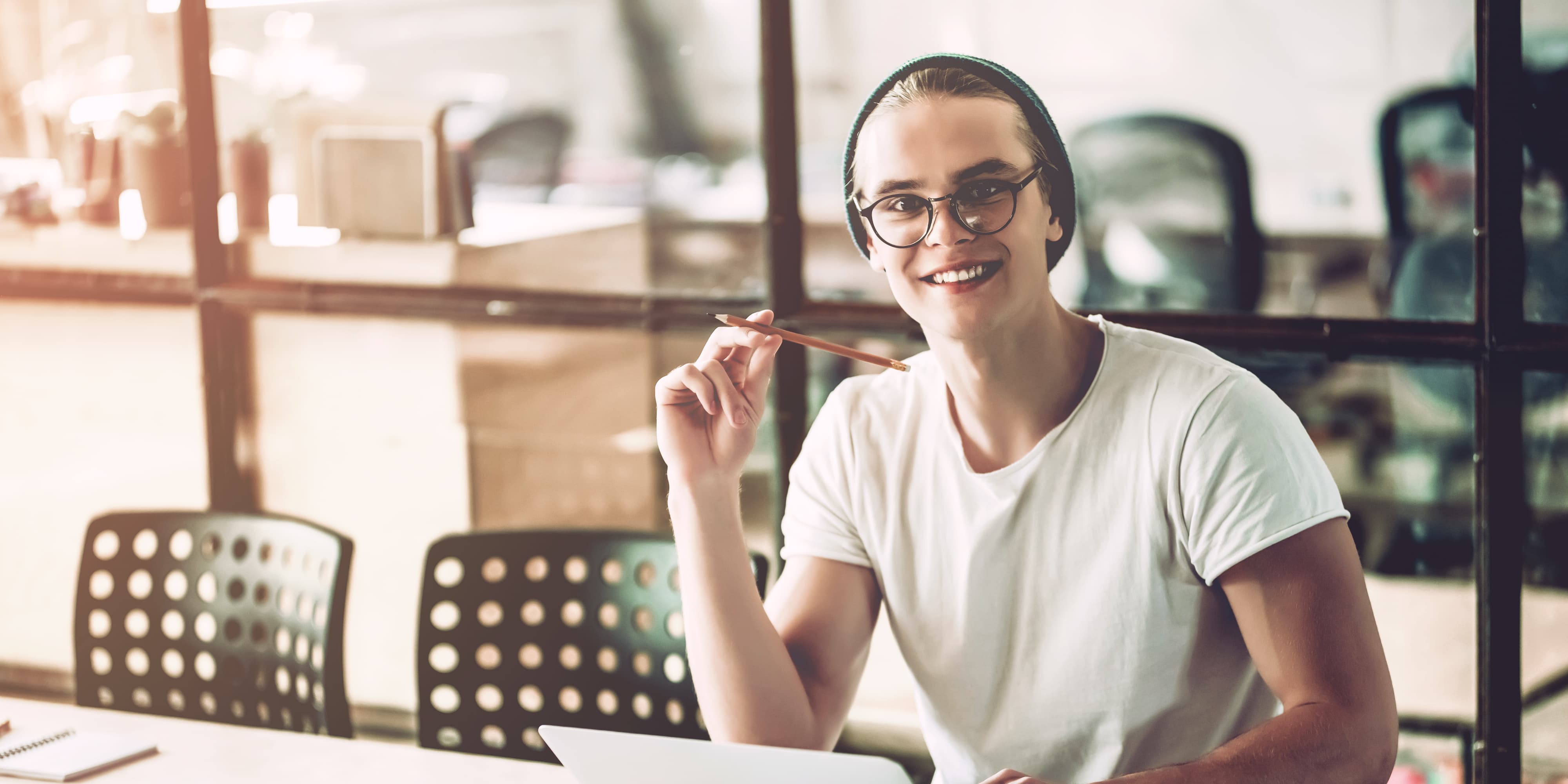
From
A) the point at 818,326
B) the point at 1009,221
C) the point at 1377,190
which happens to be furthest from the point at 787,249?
the point at 1377,190

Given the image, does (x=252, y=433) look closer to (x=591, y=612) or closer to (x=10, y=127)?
(x=10, y=127)

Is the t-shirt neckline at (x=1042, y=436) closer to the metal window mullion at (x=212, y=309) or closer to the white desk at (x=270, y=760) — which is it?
the white desk at (x=270, y=760)

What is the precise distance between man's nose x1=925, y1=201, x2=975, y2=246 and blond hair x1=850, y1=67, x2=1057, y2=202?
98 millimetres

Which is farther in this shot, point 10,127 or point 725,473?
point 10,127

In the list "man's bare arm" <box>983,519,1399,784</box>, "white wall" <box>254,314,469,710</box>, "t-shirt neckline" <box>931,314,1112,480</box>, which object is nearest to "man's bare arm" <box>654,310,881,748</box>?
"t-shirt neckline" <box>931,314,1112,480</box>

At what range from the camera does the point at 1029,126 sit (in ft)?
4.44

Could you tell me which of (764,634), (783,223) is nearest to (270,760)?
(764,634)

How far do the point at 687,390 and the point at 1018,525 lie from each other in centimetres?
38

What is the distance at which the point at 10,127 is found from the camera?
2.99 meters

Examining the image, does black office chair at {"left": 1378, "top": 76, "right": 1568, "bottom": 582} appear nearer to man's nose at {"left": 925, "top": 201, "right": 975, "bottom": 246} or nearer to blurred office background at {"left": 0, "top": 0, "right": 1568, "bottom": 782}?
blurred office background at {"left": 0, "top": 0, "right": 1568, "bottom": 782}

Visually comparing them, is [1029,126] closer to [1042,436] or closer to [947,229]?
[947,229]

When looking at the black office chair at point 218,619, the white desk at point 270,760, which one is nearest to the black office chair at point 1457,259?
the white desk at point 270,760

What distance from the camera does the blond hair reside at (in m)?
1.33

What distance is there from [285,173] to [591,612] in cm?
151
